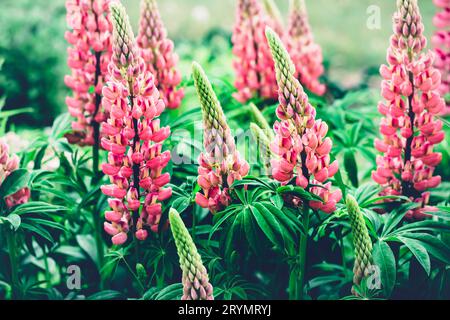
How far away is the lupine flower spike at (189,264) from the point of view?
4.82ft

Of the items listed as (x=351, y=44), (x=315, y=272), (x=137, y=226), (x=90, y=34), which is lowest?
(x=315, y=272)

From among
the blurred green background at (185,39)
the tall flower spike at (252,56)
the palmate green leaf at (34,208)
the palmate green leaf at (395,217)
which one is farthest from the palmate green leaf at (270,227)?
the blurred green background at (185,39)

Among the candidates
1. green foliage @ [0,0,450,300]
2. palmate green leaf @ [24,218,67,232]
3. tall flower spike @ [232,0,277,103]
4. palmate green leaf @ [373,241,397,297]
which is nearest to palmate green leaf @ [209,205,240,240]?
green foliage @ [0,0,450,300]

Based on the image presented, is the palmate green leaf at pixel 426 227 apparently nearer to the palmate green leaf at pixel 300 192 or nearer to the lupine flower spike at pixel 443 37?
the palmate green leaf at pixel 300 192

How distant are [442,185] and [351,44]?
3.34 metres

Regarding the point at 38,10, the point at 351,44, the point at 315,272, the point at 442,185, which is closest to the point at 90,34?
the point at 315,272

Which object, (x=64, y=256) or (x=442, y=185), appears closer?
(x=442, y=185)

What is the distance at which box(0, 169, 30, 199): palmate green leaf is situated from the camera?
174 centimetres

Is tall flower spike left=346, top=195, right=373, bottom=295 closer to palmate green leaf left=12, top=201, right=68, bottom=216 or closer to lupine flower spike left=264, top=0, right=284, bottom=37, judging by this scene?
palmate green leaf left=12, top=201, right=68, bottom=216

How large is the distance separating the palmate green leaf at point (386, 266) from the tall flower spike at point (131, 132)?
26.0 inches

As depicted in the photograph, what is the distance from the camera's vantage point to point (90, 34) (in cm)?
200

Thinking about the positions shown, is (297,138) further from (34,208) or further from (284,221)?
(34,208)

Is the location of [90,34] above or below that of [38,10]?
below
